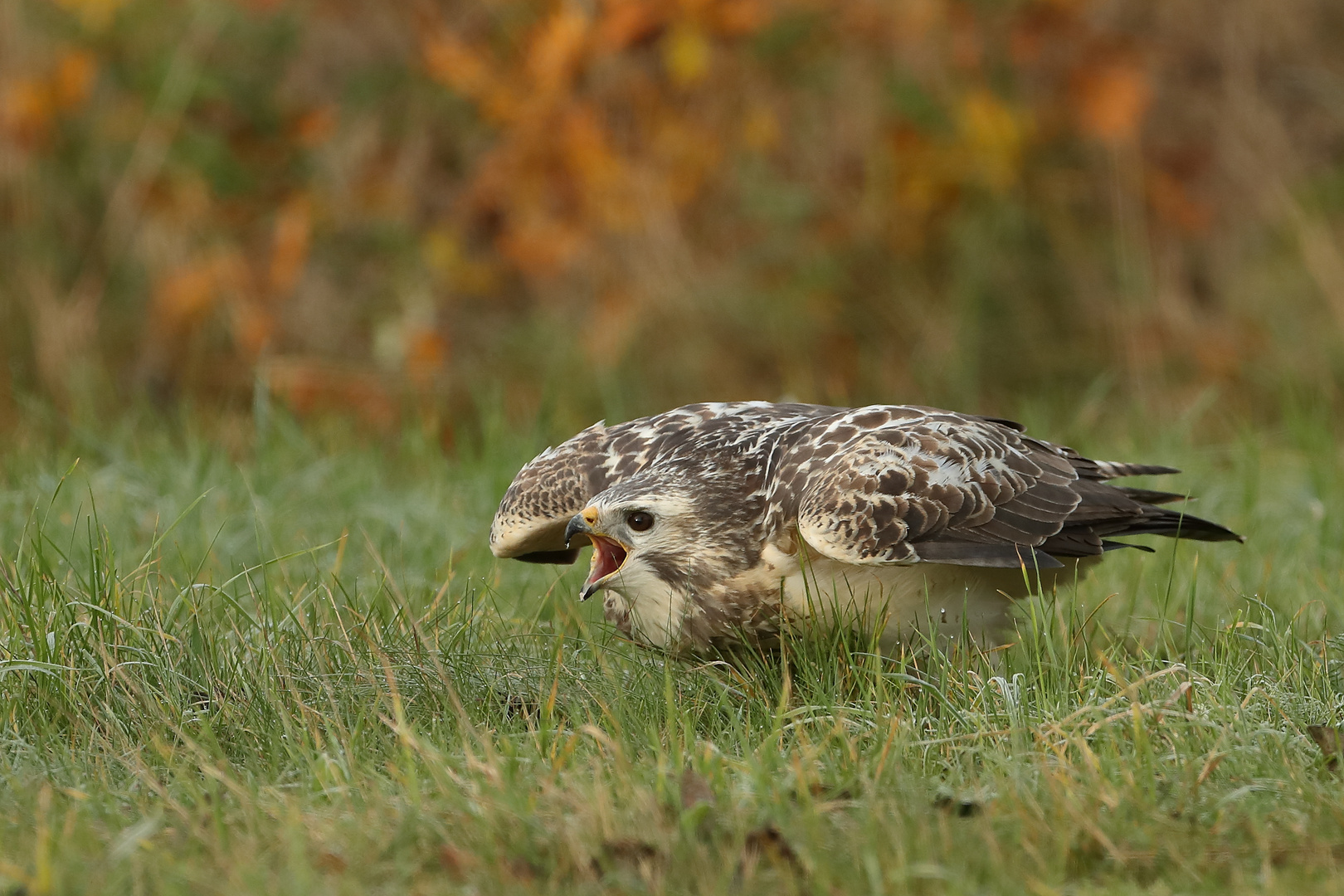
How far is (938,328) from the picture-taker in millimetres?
10188

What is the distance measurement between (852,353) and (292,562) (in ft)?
19.5

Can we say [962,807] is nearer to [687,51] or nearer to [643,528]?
[643,528]

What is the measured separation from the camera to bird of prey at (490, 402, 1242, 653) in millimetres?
3979

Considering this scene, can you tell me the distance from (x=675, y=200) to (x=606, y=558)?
238 inches

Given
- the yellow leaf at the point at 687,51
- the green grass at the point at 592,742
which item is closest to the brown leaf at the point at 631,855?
the green grass at the point at 592,742

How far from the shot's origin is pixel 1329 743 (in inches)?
132

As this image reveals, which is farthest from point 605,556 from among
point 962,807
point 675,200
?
point 675,200

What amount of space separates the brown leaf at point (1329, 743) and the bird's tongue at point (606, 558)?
5.97ft

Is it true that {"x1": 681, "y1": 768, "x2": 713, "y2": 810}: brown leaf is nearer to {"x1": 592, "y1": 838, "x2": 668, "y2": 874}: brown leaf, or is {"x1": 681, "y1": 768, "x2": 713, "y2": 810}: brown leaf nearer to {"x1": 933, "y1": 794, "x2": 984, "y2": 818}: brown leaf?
{"x1": 592, "y1": 838, "x2": 668, "y2": 874}: brown leaf

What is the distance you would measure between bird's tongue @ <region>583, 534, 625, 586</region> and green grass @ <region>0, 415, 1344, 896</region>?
209 mm

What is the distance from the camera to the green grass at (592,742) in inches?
112

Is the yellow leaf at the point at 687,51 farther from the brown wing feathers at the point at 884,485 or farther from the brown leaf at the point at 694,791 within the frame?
the brown leaf at the point at 694,791

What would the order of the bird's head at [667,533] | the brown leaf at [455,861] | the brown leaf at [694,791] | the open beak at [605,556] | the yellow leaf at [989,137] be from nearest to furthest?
the brown leaf at [455,861] < the brown leaf at [694,791] < the bird's head at [667,533] < the open beak at [605,556] < the yellow leaf at [989,137]

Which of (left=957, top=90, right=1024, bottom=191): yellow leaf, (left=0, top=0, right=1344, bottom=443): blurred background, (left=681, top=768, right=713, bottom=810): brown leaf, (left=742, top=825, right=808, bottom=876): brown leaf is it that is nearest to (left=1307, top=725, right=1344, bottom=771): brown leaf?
(left=742, top=825, right=808, bottom=876): brown leaf
